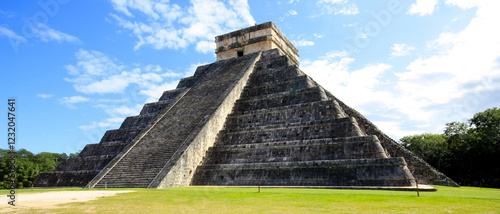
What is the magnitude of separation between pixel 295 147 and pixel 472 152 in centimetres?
1517

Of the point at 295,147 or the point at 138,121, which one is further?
the point at 138,121

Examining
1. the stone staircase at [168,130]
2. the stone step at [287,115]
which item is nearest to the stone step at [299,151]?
the stone step at [287,115]

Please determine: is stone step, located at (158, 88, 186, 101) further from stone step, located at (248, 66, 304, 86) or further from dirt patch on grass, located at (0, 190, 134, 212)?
dirt patch on grass, located at (0, 190, 134, 212)

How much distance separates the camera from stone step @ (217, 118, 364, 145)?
10789 millimetres

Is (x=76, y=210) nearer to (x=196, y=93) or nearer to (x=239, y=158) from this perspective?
(x=239, y=158)

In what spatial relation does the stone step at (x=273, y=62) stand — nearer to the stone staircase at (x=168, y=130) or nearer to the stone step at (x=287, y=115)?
the stone staircase at (x=168, y=130)

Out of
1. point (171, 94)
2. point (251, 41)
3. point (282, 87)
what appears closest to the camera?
point (282, 87)

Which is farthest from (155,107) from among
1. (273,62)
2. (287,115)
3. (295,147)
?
(295,147)

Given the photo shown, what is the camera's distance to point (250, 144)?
11.8m

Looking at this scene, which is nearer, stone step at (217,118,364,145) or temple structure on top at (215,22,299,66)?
stone step at (217,118,364,145)

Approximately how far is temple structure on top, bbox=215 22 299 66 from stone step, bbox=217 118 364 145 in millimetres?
8979

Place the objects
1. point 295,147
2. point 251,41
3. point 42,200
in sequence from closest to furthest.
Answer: point 42,200
point 295,147
point 251,41

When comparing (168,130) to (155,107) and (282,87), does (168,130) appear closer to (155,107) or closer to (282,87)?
(155,107)

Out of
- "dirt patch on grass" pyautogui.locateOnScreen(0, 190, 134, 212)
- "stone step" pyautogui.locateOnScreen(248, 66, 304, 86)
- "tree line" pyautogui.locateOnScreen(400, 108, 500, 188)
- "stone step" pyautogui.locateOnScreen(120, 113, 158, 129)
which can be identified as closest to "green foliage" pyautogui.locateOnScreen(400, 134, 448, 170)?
"tree line" pyautogui.locateOnScreen(400, 108, 500, 188)
